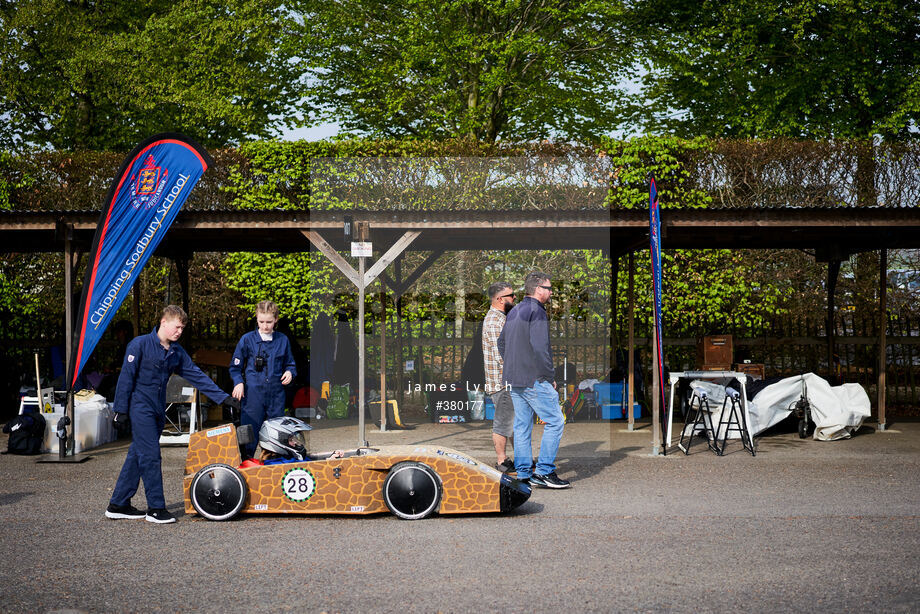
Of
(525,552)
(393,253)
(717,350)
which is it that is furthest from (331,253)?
(525,552)

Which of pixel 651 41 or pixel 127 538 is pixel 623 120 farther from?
pixel 127 538

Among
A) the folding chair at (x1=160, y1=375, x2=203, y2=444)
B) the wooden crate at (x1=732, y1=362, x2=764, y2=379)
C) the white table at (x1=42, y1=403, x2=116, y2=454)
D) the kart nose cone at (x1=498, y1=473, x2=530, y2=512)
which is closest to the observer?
the kart nose cone at (x1=498, y1=473, x2=530, y2=512)

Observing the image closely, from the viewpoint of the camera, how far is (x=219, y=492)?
22.1ft

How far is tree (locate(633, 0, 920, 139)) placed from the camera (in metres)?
18.4

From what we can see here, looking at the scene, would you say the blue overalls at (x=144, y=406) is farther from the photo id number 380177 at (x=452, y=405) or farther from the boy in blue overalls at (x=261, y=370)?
the photo id number 380177 at (x=452, y=405)

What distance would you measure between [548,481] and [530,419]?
24.2 inches

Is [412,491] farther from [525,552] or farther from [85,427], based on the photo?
[85,427]

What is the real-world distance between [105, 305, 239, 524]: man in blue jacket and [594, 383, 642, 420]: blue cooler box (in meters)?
8.19

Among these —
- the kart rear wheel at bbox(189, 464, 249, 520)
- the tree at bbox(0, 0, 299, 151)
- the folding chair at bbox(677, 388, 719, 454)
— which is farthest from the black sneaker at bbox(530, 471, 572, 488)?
the tree at bbox(0, 0, 299, 151)

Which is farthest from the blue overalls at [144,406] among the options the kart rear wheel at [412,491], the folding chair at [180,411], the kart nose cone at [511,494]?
the folding chair at [180,411]

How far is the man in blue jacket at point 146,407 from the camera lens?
6.68 m

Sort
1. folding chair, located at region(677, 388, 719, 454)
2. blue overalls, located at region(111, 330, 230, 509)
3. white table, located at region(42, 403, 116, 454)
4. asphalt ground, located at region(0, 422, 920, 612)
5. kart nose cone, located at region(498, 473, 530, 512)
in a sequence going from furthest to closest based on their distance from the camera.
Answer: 1. white table, located at region(42, 403, 116, 454)
2. folding chair, located at region(677, 388, 719, 454)
3. kart nose cone, located at region(498, 473, 530, 512)
4. blue overalls, located at region(111, 330, 230, 509)
5. asphalt ground, located at region(0, 422, 920, 612)

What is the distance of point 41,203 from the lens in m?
16.2

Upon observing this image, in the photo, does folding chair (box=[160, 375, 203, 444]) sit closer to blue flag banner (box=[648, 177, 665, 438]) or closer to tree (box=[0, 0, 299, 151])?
blue flag banner (box=[648, 177, 665, 438])
